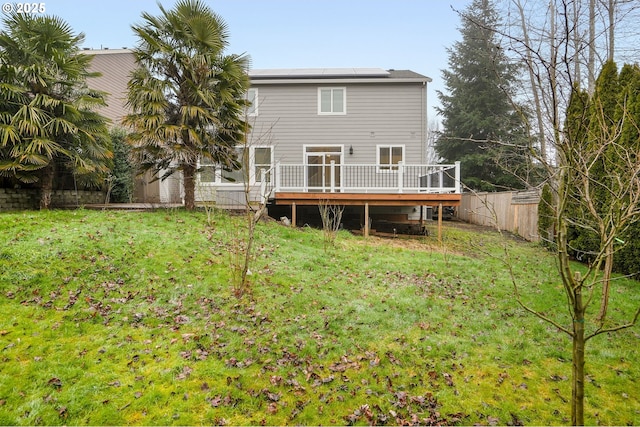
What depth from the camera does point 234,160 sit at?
9914 millimetres

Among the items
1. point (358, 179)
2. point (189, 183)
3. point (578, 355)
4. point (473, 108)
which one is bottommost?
point (578, 355)

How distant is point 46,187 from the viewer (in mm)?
8648

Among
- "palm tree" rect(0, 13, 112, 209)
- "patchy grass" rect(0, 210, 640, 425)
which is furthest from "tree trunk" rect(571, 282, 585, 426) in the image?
"palm tree" rect(0, 13, 112, 209)

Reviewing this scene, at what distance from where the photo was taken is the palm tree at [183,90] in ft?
29.2

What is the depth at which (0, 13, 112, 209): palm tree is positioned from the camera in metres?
7.68

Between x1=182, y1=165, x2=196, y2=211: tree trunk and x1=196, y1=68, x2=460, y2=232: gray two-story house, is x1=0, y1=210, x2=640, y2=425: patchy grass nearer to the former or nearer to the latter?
x1=182, y1=165, x2=196, y2=211: tree trunk

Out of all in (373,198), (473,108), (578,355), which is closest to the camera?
(578,355)

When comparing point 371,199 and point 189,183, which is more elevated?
point 189,183

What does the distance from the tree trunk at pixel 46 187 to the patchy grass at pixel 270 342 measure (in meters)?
1.42

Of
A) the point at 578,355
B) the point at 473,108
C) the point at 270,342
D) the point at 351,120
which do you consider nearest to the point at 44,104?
the point at 270,342

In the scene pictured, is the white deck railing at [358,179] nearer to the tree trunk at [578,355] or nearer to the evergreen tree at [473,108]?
the evergreen tree at [473,108]

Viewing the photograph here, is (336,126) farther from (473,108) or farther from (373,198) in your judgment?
(473,108)

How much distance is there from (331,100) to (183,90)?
20.2 ft

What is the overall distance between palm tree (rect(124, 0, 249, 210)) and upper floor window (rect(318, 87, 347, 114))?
4.49m
